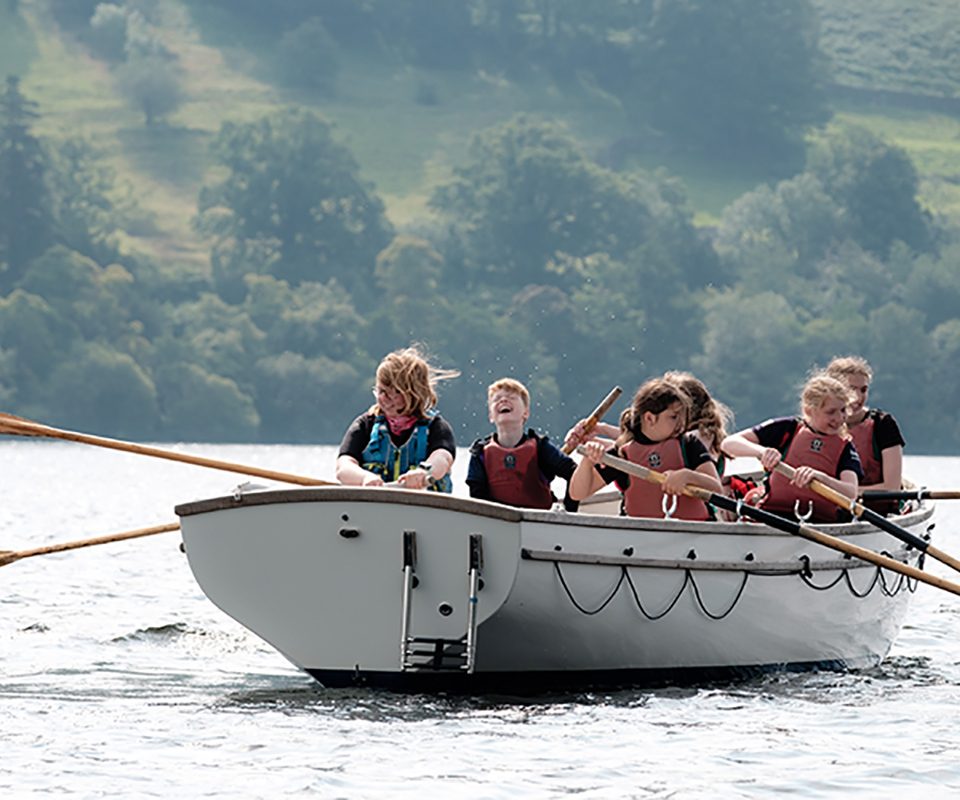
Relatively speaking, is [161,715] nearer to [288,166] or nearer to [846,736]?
[846,736]

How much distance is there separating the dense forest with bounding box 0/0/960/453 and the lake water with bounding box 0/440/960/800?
7067cm

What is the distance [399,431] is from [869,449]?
162 inches

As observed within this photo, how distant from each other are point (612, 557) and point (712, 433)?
1.98 m

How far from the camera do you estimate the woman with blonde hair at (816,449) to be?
1337 cm

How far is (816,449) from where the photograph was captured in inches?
530

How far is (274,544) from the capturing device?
1136cm

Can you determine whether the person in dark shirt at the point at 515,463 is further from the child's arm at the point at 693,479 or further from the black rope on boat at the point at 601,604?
the black rope on boat at the point at 601,604

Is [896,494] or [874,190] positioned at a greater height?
[874,190]

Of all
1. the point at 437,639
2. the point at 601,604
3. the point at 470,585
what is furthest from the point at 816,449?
the point at 437,639

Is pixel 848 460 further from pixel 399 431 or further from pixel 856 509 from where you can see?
pixel 399 431

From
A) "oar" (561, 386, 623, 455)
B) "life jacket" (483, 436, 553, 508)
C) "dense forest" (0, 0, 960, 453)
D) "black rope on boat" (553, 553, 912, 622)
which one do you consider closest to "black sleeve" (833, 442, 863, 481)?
"black rope on boat" (553, 553, 912, 622)

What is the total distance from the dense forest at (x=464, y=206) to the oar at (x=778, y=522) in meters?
72.1

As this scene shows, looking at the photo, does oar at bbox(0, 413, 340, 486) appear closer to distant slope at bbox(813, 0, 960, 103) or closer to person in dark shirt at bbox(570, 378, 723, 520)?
person in dark shirt at bbox(570, 378, 723, 520)

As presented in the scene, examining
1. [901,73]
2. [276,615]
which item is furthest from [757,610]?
[901,73]
